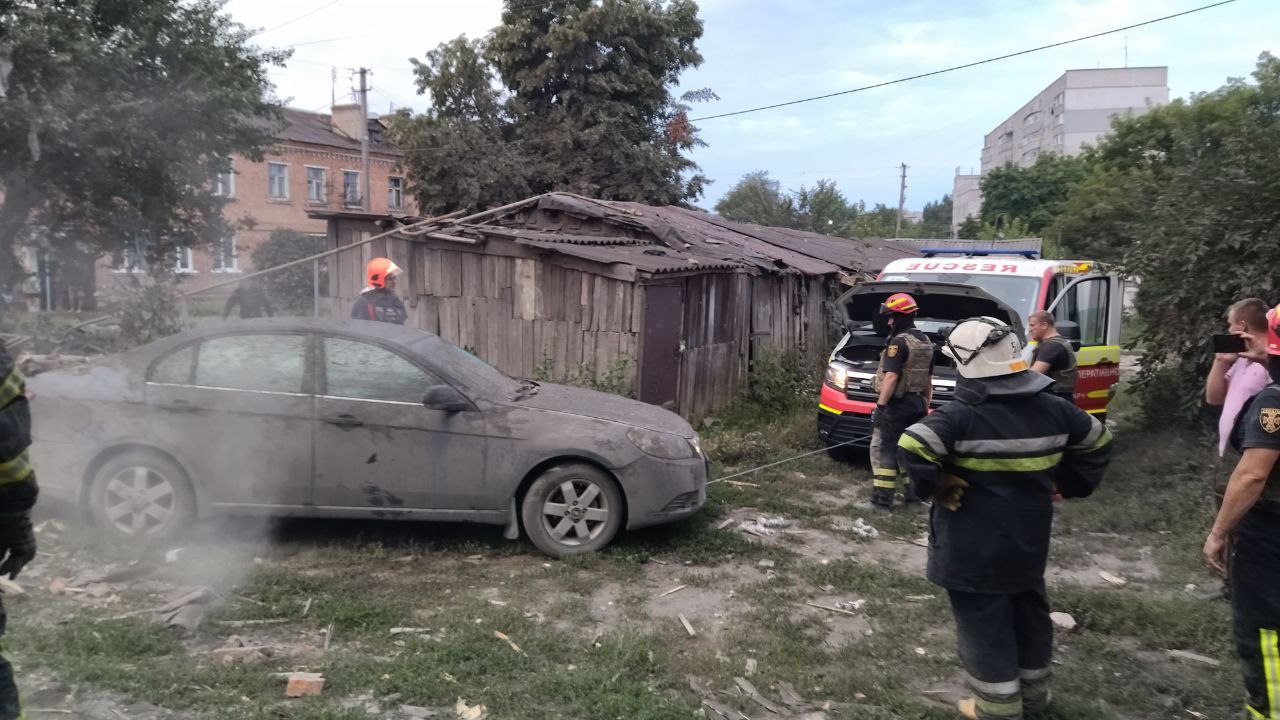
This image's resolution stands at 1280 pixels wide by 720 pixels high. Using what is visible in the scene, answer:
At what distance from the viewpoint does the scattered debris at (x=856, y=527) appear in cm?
644

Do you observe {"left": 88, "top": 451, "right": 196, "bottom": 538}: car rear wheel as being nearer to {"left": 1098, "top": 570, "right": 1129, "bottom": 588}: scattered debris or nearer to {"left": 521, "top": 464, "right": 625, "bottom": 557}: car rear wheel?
{"left": 521, "top": 464, "right": 625, "bottom": 557}: car rear wheel

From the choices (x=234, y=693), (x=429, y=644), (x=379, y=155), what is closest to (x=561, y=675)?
(x=429, y=644)

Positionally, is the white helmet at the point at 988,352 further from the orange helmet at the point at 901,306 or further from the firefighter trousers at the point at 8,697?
the orange helmet at the point at 901,306

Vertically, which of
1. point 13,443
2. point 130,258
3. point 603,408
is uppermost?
point 130,258

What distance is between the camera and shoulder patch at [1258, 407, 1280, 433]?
123 inches

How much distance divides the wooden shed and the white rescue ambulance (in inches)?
77.1

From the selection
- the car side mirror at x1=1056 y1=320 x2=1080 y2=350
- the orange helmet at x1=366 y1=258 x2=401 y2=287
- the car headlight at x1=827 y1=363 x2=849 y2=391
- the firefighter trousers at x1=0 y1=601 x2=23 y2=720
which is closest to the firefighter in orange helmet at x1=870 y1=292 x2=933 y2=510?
the car headlight at x1=827 y1=363 x2=849 y2=391

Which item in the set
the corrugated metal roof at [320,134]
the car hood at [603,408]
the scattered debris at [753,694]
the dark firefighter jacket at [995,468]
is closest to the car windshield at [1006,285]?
A: the car hood at [603,408]

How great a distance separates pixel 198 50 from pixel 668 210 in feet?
31.4

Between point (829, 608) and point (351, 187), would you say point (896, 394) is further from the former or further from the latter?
point (351, 187)

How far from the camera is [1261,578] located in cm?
321

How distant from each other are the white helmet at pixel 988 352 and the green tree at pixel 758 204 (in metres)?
24.5

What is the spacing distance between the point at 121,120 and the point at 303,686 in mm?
14898

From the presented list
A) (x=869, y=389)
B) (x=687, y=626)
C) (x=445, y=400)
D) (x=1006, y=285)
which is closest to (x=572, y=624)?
(x=687, y=626)
